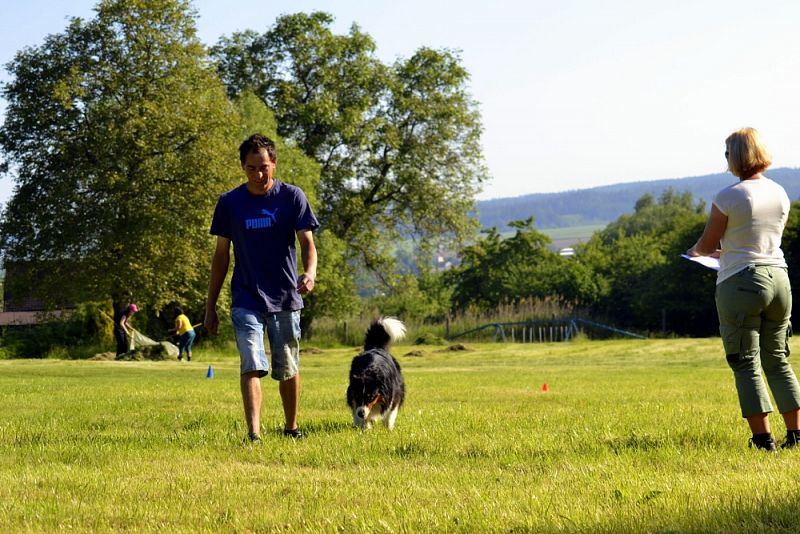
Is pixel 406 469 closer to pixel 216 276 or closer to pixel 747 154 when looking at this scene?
pixel 216 276

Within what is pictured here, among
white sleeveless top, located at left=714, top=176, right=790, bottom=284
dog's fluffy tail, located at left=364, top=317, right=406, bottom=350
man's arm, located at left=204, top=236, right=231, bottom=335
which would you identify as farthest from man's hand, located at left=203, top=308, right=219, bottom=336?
white sleeveless top, located at left=714, top=176, right=790, bottom=284

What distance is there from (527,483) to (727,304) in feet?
6.95

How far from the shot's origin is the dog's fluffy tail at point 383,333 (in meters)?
10.4

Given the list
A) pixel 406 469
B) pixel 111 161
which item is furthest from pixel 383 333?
pixel 111 161

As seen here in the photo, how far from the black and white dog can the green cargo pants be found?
3.23m

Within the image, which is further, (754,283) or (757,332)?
(757,332)

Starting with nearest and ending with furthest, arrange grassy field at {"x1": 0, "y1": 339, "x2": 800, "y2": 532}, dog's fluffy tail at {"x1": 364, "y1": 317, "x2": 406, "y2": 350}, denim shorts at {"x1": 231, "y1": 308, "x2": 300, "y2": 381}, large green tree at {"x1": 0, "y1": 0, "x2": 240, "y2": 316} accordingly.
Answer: grassy field at {"x1": 0, "y1": 339, "x2": 800, "y2": 532} → denim shorts at {"x1": 231, "y1": 308, "x2": 300, "y2": 381} → dog's fluffy tail at {"x1": 364, "y1": 317, "x2": 406, "y2": 350} → large green tree at {"x1": 0, "y1": 0, "x2": 240, "y2": 316}

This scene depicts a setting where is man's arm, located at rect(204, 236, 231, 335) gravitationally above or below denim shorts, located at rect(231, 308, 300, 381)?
above

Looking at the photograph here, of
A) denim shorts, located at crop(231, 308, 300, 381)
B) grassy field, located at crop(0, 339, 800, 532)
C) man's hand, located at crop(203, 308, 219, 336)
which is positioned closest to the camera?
grassy field, located at crop(0, 339, 800, 532)

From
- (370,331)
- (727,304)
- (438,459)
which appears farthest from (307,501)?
(370,331)

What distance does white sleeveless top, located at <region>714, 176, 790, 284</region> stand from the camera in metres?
7.00

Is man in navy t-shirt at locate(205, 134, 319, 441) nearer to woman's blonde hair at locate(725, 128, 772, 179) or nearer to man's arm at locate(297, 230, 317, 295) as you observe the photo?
man's arm at locate(297, 230, 317, 295)

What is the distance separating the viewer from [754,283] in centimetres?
701

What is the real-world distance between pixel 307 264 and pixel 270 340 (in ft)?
2.19
